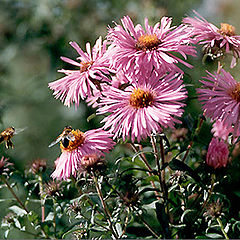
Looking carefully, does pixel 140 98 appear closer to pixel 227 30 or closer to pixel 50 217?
pixel 227 30

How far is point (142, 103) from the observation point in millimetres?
435

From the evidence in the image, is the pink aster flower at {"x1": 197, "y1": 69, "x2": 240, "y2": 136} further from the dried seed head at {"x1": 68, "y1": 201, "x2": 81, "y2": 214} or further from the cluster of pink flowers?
the dried seed head at {"x1": 68, "y1": 201, "x2": 81, "y2": 214}

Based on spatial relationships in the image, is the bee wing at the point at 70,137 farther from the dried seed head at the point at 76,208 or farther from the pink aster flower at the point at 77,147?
the dried seed head at the point at 76,208

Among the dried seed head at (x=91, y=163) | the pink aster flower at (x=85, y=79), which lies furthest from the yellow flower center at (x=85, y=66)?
the dried seed head at (x=91, y=163)

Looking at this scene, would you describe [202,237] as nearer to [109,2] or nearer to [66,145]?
[66,145]

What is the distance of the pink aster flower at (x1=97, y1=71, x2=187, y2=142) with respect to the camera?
406 millimetres

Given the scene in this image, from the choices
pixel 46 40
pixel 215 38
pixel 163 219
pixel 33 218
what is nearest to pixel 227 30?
pixel 215 38

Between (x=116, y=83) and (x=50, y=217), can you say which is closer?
(x=116, y=83)

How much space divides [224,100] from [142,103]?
93 millimetres

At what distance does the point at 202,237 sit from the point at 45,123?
0.64 meters

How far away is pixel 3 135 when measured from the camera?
1.74 ft

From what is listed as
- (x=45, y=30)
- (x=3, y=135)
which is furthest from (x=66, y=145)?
Answer: (x=45, y=30)

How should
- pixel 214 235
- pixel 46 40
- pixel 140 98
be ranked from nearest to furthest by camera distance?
pixel 140 98 → pixel 214 235 → pixel 46 40

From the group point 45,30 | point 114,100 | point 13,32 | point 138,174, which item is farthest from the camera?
point 13,32
